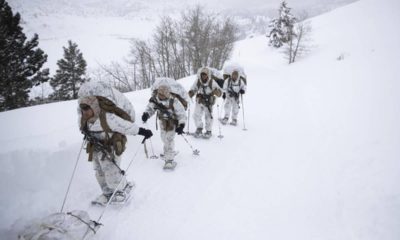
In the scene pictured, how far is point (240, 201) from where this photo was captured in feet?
14.9

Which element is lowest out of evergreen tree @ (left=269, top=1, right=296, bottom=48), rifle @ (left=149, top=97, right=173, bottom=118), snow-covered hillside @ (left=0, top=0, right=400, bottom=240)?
snow-covered hillside @ (left=0, top=0, right=400, bottom=240)

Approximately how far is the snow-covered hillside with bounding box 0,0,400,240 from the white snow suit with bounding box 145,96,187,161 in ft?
2.81

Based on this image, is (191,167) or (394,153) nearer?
(394,153)

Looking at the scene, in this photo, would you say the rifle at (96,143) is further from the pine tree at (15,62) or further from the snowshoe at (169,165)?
the pine tree at (15,62)

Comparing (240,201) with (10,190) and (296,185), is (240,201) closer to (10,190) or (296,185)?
(296,185)

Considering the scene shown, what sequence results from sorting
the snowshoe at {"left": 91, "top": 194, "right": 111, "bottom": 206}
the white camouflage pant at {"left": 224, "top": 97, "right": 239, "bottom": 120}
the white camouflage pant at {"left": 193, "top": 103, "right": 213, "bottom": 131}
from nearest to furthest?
1. the snowshoe at {"left": 91, "top": 194, "right": 111, "bottom": 206}
2. the white camouflage pant at {"left": 193, "top": 103, "right": 213, "bottom": 131}
3. the white camouflage pant at {"left": 224, "top": 97, "right": 239, "bottom": 120}

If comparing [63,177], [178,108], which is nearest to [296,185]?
[178,108]

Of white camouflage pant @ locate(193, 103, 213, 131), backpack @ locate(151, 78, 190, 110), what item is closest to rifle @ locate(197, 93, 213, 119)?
white camouflage pant @ locate(193, 103, 213, 131)

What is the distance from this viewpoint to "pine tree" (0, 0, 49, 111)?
16156mm

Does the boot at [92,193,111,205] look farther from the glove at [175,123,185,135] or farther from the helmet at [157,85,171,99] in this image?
the helmet at [157,85,171,99]

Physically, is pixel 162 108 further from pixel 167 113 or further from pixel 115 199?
pixel 115 199

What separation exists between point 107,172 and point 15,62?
19570 millimetres

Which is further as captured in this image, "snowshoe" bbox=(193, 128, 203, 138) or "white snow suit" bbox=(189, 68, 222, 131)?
"snowshoe" bbox=(193, 128, 203, 138)

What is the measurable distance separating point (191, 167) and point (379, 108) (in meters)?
7.41
